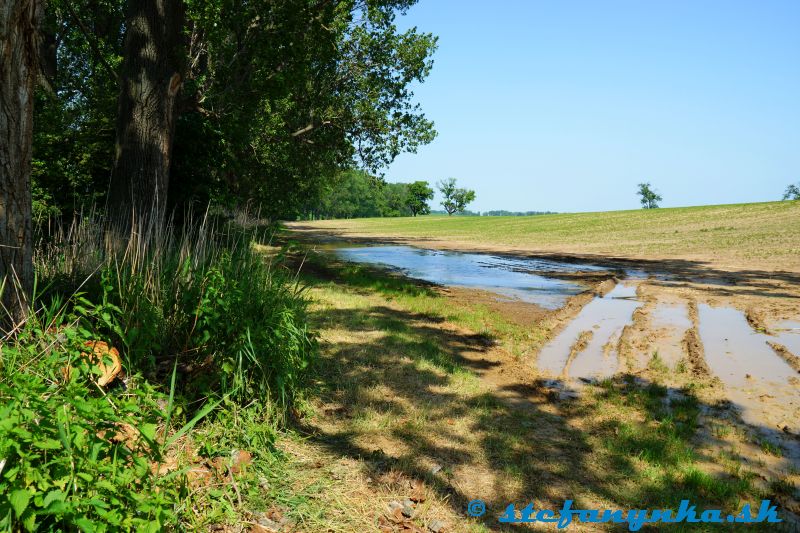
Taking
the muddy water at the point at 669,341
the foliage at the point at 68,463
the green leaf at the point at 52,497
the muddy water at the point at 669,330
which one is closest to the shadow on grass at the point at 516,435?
the muddy water at the point at 669,341

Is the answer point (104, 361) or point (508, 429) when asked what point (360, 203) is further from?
point (104, 361)

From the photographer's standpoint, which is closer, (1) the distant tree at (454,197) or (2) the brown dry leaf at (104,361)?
(2) the brown dry leaf at (104,361)

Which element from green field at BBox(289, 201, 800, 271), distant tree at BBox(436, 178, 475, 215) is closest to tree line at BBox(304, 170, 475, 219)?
distant tree at BBox(436, 178, 475, 215)

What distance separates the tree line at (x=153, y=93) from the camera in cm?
376

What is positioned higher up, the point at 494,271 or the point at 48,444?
the point at 48,444

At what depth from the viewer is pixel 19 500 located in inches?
79.4

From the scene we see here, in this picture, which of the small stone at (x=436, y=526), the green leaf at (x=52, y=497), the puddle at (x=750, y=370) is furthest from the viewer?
the puddle at (x=750, y=370)

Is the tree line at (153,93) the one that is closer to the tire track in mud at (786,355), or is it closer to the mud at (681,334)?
the mud at (681,334)

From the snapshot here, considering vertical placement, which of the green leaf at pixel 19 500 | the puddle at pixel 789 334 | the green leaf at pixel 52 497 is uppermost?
the green leaf at pixel 19 500

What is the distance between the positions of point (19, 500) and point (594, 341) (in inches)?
302

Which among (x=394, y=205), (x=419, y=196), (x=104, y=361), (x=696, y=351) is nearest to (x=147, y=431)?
(x=104, y=361)

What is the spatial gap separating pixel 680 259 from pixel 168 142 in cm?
1946

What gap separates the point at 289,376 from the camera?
444 cm

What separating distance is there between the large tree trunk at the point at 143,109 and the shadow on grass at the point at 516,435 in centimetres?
336
